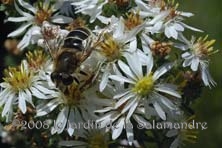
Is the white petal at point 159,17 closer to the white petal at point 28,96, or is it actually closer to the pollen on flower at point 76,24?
the pollen on flower at point 76,24

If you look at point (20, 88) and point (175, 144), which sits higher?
point (20, 88)

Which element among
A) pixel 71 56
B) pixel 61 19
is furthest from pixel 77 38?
pixel 61 19

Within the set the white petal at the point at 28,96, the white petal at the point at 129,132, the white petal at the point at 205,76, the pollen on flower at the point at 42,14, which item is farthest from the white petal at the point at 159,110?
the pollen on flower at the point at 42,14

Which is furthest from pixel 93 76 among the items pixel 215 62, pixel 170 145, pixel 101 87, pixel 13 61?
pixel 215 62

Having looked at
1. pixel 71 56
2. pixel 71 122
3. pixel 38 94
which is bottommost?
pixel 71 122

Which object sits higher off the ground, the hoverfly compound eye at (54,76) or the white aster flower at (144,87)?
the hoverfly compound eye at (54,76)

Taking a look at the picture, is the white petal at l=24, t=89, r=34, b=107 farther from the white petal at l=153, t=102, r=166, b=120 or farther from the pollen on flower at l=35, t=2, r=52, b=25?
the white petal at l=153, t=102, r=166, b=120

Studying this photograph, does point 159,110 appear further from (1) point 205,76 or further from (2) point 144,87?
(1) point 205,76
